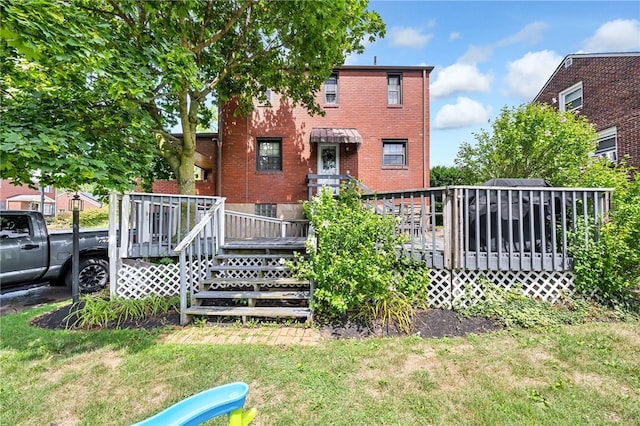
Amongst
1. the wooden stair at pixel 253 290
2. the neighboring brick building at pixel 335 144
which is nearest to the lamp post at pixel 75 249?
the wooden stair at pixel 253 290

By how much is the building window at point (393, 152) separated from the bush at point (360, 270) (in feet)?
28.1

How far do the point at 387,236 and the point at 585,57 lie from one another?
1610cm

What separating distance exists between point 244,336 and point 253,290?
4.74 ft

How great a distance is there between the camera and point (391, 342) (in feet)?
12.1

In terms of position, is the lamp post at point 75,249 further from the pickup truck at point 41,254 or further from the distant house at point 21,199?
the distant house at point 21,199

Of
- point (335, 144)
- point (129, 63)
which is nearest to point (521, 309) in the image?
point (129, 63)

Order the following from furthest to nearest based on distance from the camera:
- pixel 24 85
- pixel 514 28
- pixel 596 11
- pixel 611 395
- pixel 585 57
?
pixel 585 57, pixel 514 28, pixel 596 11, pixel 24 85, pixel 611 395

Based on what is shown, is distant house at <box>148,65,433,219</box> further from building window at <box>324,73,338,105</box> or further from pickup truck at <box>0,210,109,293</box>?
pickup truck at <box>0,210,109,293</box>

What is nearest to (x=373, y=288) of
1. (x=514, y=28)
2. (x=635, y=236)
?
(x=635, y=236)

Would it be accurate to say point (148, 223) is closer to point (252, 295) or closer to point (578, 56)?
point (252, 295)

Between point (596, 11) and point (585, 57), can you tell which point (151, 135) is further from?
point (585, 57)

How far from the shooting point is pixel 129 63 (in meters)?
4.72

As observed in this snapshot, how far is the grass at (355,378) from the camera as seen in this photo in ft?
7.94

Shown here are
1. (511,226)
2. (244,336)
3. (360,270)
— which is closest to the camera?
(244,336)
